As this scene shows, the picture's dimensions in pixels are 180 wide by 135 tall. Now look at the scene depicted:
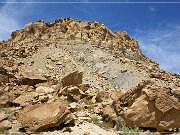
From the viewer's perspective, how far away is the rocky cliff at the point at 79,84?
13.9 meters

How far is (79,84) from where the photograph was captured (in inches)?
821

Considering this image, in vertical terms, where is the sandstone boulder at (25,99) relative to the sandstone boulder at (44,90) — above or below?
below

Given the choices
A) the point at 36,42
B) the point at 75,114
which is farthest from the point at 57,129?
the point at 36,42

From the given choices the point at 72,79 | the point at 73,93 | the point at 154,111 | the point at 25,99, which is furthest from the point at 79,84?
the point at 154,111

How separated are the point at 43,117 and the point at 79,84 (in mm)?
7218

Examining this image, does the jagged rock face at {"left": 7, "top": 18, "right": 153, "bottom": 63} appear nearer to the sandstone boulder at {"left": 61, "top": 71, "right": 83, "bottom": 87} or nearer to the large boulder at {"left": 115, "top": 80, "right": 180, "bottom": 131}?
the sandstone boulder at {"left": 61, "top": 71, "right": 83, "bottom": 87}

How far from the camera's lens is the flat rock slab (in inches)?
534

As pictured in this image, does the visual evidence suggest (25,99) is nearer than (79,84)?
Yes

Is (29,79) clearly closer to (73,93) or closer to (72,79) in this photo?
(72,79)

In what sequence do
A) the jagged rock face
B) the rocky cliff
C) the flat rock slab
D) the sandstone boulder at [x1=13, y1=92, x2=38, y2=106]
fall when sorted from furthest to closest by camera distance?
A: the jagged rock face
the sandstone boulder at [x1=13, y1=92, x2=38, y2=106]
the rocky cliff
the flat rock slab

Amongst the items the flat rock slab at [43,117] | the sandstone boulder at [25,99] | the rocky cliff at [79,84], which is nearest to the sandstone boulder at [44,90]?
the rocky cliff at [79,84]

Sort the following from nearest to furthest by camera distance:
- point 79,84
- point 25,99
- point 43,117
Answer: point 43,117, point 25,99, point 79,84

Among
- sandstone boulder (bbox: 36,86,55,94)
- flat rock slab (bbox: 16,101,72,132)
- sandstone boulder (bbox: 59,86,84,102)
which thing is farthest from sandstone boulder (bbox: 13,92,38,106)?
flat rock slab (bbox: 16,101,72,132)

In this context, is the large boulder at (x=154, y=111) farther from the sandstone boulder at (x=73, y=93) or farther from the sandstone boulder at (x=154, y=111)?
the sandstone boulder at (x=73, y=93)
